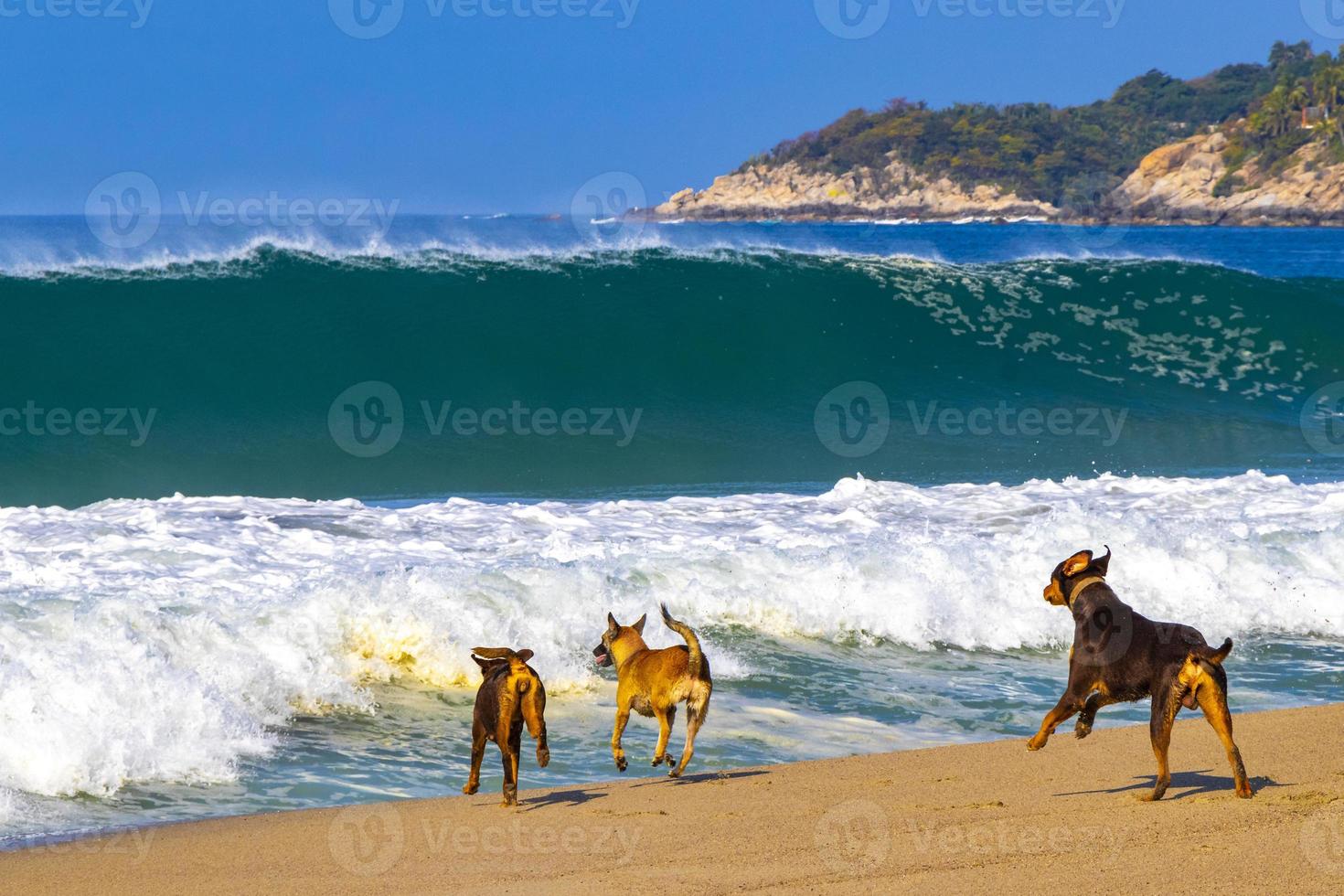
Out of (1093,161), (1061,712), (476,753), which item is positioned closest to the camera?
(1061,712)

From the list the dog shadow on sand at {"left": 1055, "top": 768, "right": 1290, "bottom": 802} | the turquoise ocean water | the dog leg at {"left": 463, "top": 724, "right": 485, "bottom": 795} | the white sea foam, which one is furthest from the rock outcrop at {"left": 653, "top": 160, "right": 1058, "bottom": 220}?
the dog leg at {"left": 463, "top": 724, "right": 485, "bottom": 795}

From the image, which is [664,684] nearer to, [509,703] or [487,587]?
[509,703]

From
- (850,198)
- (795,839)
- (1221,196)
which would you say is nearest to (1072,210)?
(1221,196)

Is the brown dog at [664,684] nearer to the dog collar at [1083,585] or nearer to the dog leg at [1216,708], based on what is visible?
the dog collar at [1083,585]

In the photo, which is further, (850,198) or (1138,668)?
(850,198)

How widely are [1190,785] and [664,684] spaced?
214cm

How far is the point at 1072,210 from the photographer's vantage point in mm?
137000

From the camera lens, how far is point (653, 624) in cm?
849

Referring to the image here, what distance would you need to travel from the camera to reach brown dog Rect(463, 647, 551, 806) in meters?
5.01

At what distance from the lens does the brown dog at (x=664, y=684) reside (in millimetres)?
5367

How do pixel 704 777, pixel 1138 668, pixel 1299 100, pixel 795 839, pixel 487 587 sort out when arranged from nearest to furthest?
pixel 795 839 → pixel 1138 668 → pixel 704 777 → pixel 487 587 → pixel 1299 100

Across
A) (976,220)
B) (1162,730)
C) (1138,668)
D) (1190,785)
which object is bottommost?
(1190,785)

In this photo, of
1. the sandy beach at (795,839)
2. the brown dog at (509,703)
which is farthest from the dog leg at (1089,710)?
the brown dog at (509,703)

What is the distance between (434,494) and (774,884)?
402 inches
